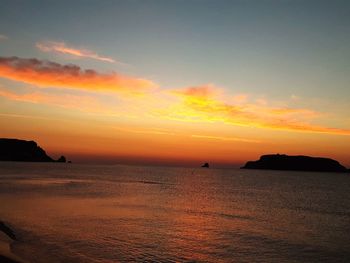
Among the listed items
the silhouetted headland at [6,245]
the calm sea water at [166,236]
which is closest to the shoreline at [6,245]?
the silhouetted headland at [6,245]

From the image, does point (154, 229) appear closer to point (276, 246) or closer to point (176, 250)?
point (176, 250)

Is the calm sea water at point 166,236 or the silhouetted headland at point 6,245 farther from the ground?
the silhouetted headland at point 6,245

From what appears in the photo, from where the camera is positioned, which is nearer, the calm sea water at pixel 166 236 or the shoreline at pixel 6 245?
the shoreline at pixel 6 245

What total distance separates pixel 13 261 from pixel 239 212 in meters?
39.6

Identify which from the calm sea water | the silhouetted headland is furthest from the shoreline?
the calm sea water

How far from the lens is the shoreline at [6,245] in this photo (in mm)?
18928

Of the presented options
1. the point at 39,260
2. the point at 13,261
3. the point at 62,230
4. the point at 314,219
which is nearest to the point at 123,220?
the point at 62,230

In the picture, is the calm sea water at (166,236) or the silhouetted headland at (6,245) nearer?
the silhouetted headland at (6,245)

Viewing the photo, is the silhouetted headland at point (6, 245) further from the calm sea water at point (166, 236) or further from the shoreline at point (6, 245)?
the calm sea water at point (166, 236)

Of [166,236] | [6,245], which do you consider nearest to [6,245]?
[6,245]

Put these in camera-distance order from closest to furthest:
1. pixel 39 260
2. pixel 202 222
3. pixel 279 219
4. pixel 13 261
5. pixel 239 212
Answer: pixel 13 261 → pixel 39 260 → pixel 202 222 → pixel 279 219 → pixel 239 212

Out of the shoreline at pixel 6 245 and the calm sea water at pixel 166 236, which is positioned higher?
the shoreline at pixel 6 245

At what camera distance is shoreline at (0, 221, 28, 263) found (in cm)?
1893

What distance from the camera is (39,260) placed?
864 inches
